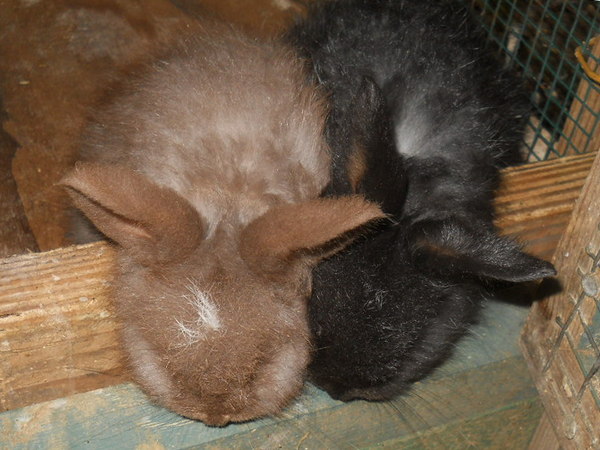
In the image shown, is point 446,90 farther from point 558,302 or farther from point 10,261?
point 10,261

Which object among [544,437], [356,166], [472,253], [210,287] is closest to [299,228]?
[210,287]

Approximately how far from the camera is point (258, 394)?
2008 mm

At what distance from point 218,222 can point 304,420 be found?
736 millimetres

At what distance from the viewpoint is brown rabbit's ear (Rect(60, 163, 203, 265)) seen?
1.74m

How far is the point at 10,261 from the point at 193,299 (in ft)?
2.02

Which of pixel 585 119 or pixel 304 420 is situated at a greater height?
pixel 585 119

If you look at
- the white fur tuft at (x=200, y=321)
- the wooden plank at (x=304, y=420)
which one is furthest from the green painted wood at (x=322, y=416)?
the white fur tuft at (x=200, y=321)

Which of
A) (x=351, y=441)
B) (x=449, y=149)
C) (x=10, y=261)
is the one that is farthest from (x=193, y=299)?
(x=449, y=149)

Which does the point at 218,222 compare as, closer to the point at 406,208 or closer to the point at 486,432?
the point at 406,208

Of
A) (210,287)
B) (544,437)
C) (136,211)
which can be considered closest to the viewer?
(136,211)

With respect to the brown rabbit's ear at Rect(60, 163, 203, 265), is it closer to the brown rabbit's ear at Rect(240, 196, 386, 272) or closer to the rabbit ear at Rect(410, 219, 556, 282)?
the brown rabbit's ear at Rect(240, 196, 386, 272)

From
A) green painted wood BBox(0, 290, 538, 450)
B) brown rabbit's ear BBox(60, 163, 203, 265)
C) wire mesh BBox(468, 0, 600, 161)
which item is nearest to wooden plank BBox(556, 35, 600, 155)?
wire mesh BBox(468, 0, 600, 161)

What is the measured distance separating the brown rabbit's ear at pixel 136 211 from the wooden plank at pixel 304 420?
0.63 m

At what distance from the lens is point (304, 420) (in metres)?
2.39
